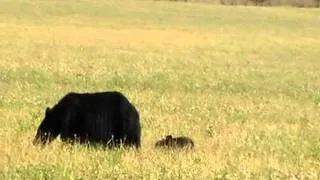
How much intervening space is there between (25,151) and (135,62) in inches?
742

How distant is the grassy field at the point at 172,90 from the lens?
9.27 meters

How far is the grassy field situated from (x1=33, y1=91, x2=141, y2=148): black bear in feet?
0.72

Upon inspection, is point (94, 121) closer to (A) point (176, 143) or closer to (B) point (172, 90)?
(A) point (176, 143)

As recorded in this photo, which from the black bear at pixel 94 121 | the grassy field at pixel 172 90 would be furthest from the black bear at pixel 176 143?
the black bear at pixel 94 121

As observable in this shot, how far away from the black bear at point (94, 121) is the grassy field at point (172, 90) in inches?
8.6

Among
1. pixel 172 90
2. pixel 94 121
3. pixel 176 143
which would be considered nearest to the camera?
pixel 94 121

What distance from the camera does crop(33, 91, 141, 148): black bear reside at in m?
9.68

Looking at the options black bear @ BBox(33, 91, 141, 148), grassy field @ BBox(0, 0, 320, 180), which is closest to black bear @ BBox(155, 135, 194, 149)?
grassy field @ BBox(0, 0, 320, 180)

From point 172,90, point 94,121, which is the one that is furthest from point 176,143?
point 172,90

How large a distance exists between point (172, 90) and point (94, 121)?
34.4 feet

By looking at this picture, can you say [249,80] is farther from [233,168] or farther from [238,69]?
[233,168]

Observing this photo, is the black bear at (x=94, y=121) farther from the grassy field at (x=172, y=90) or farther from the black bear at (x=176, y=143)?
the black bear at (x=176, y=143)

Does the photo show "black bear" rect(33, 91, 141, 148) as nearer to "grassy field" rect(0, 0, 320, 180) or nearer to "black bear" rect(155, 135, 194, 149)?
"grassy field" rect(0, 0, 320, 180)

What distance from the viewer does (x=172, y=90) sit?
66.2 feet
